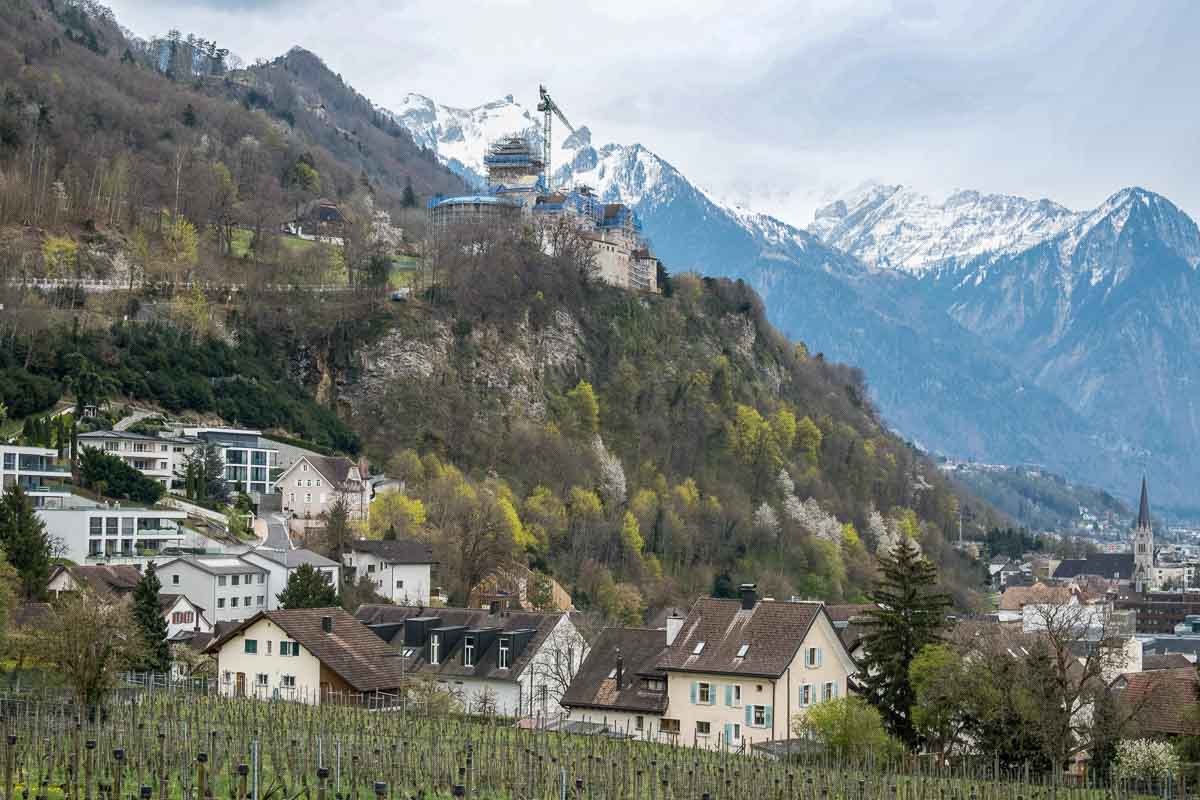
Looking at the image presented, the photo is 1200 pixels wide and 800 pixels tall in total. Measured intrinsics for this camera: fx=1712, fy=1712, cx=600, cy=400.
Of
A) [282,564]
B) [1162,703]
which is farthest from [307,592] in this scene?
[1162,703]

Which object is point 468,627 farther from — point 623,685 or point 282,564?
point 282,564

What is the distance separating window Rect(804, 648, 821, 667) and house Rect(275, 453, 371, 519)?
6049cm

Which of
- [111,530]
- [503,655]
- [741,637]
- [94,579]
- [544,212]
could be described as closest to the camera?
[741,637]

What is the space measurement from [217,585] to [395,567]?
14395 millimetres

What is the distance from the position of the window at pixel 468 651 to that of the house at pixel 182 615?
58.5 feet

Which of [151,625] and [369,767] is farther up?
[151,625]

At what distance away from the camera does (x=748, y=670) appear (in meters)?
54.3

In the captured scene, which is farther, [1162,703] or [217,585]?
[217,585]

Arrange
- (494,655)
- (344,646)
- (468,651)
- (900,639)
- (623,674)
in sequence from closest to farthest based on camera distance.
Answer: (900,639)
(623,674)
(344,646)
(494,655)
(468,651)

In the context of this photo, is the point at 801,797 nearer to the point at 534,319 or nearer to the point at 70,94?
the point at 534,319

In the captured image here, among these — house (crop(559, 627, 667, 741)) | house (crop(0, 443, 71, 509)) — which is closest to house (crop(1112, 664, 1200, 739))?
house (crop(559, 627, 667, 741))

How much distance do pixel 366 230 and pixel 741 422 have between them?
41628 millimetres

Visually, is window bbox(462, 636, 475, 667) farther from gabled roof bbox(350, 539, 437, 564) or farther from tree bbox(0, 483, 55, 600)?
gabled roof bbox(350, 539, 437, 564)

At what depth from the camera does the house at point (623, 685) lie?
2205 inches
